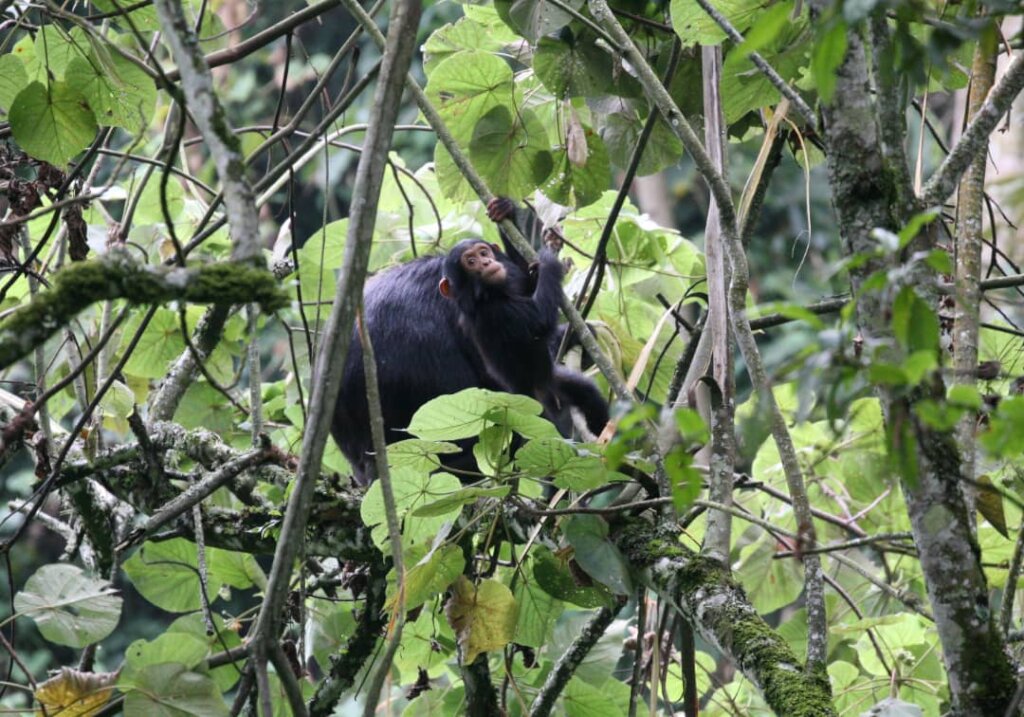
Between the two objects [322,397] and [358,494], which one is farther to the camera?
[358,494]

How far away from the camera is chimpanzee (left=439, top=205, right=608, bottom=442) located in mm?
3955

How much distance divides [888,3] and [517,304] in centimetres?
270

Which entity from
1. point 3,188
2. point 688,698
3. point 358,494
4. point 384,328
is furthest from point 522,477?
point 384,328

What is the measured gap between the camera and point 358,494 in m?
2.99

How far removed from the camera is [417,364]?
4055mm

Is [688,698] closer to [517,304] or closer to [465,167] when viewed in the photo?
[465,167]

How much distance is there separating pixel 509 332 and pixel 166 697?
1.90 metres

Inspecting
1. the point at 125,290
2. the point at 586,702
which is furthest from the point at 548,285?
the point at 125,290

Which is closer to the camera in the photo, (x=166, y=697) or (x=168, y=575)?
(x=166, y=697)

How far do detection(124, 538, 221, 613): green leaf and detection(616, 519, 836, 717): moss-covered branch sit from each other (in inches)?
60.1

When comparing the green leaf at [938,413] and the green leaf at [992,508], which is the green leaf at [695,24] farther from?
the green leaf at [938,413]

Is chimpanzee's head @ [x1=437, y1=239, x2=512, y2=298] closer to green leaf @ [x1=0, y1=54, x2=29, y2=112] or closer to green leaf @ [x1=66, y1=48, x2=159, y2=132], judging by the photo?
green leaf @ [x1=66, y1=48, x2=159, y2=132]

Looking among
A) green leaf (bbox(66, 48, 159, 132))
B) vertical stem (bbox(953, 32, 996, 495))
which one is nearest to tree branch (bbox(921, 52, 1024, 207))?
vertical stem (bbox(953, 32, 996, 495))

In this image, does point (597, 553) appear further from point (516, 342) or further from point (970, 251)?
point (516, 342)
